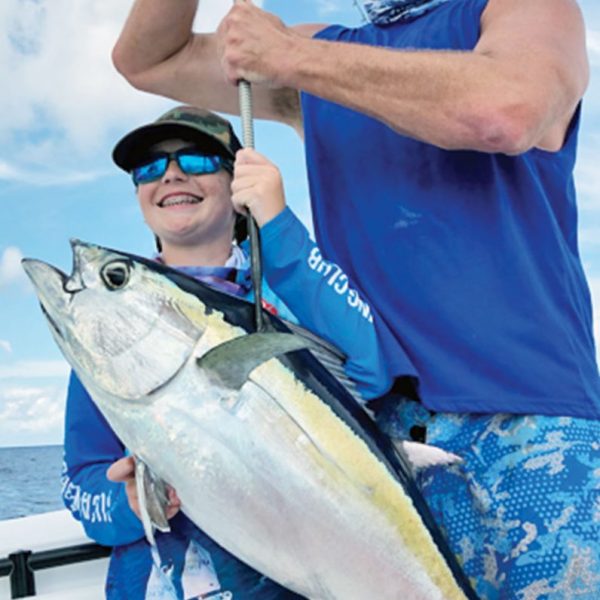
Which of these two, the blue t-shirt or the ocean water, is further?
the ocean water

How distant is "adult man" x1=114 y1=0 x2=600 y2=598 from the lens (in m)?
2.06

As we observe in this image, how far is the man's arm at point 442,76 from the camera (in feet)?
6.65

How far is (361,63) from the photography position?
2072mm

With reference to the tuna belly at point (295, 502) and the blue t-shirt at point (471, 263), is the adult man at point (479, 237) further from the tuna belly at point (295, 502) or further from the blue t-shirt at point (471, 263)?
the tuna belly at point (295, 502)

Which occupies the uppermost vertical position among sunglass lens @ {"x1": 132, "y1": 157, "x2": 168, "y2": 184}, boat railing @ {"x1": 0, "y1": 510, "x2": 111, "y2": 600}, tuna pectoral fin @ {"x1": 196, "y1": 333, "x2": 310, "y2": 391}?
sunglass lens @ {"x1": 132, "y1": 157, "x2": 168, "y2": 184}

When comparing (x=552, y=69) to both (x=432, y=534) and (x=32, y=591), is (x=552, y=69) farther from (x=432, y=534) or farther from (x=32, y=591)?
(x=32, y=591)

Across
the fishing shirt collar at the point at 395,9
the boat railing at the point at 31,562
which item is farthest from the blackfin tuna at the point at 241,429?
the boat railing at the point at 31,562

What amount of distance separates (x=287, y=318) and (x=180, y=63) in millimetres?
1113

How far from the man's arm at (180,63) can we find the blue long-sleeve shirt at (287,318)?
2.66ft

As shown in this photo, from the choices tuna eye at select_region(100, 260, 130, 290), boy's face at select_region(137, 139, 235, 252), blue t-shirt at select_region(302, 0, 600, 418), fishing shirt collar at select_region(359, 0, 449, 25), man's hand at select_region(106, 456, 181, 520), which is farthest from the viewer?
boy's face at select_region(137, 139, 235, 252)

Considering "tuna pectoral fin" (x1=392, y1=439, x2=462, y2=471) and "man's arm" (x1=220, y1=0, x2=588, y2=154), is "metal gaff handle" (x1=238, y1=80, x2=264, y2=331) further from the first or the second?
"tuna pectoral fin" (x1=392, y1=439, x2=462, y2=471)

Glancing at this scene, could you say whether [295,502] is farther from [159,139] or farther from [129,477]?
[159,139]

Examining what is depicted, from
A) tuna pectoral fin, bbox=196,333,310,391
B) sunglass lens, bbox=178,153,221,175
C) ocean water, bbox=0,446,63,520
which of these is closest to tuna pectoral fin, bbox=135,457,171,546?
tuna pectoral fin, bbox=196,333,310,391

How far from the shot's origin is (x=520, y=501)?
2.13 m
